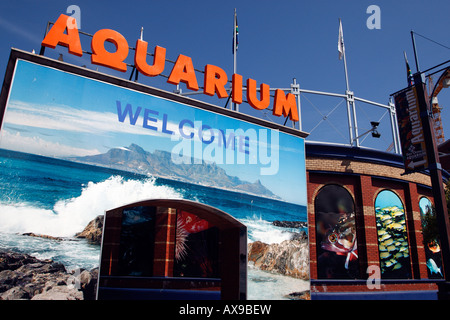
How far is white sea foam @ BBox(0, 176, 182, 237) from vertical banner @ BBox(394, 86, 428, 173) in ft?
33.5

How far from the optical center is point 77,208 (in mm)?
10906

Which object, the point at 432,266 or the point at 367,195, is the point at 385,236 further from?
the point at 432,266

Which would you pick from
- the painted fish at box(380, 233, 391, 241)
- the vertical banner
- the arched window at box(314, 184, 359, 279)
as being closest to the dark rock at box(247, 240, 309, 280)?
the arched window at box(314, 184, 359, 279)

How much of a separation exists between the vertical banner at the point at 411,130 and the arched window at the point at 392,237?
4.80 metres

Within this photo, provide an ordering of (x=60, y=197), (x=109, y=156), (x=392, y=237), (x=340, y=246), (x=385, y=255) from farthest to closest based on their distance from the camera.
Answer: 1. (x=392, y=237)
2. (x=385, y=255)
3. (x=340, y=246)
4. (x=109, y=156)
5. (x=60, y=197)

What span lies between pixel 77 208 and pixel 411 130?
13.1 metres

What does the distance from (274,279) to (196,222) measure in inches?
182

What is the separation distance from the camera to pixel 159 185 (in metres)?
12.6

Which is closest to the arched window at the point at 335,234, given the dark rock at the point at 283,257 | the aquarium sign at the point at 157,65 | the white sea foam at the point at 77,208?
the dark rock at the point at 283,257

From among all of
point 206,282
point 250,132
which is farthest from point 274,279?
point 250,132

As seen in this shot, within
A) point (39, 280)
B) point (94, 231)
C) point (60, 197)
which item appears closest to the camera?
point (39, 280)

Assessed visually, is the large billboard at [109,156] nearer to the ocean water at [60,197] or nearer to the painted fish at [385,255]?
the ocean water at [60,197]

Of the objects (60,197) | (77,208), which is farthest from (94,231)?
(60,197)

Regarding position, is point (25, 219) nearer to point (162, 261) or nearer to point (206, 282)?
point (162, 261)
